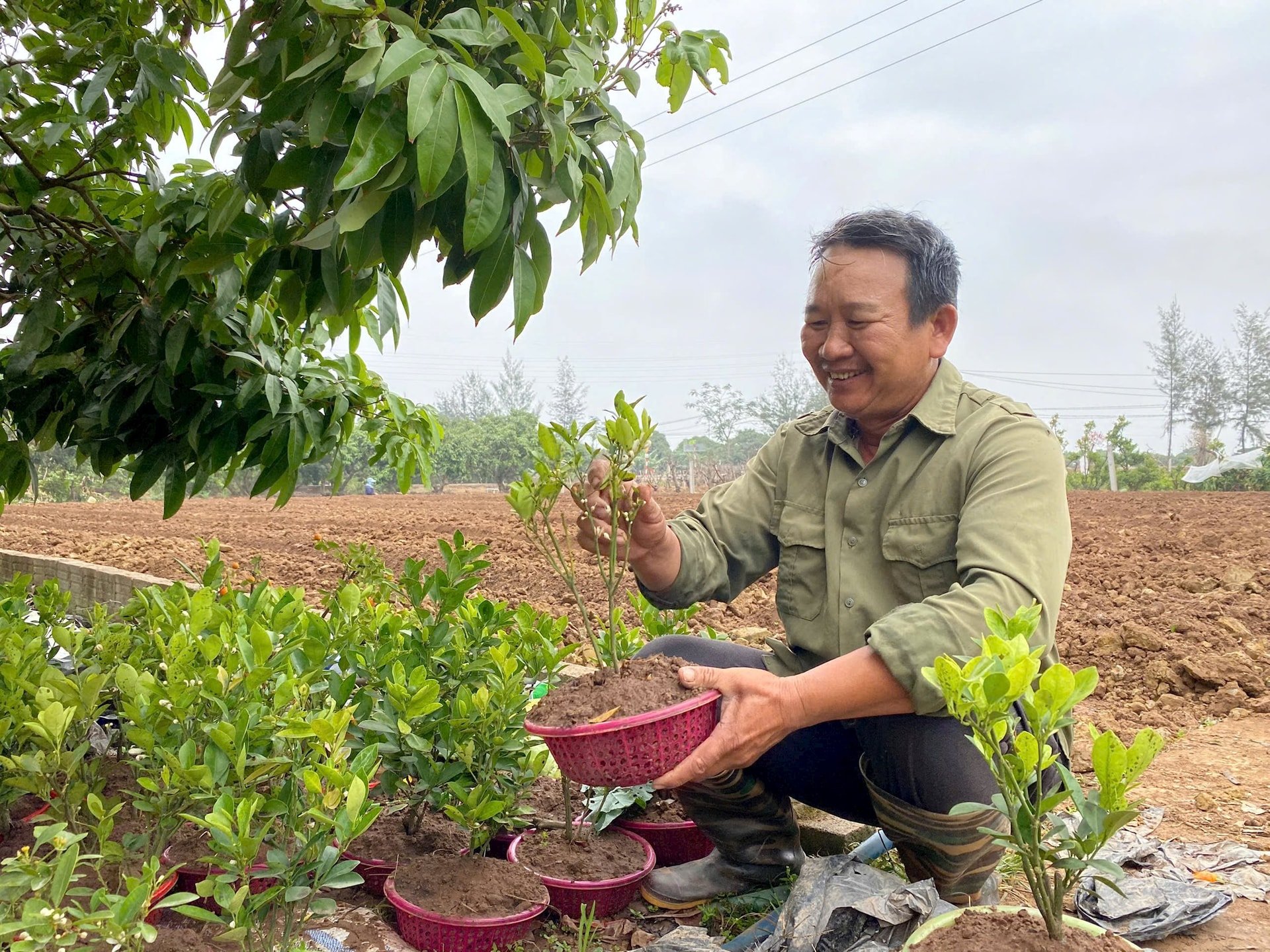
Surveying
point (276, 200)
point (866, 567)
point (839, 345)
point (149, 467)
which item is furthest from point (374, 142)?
point (149, 467)

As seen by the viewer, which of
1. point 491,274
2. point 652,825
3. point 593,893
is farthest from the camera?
point 652,825

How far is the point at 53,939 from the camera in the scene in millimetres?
1319

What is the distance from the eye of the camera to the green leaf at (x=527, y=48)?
4.12 feet

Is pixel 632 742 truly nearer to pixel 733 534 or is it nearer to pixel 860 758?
pixel 860 758

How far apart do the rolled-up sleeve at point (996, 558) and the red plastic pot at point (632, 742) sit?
34cm

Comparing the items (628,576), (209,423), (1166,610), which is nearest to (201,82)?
(209,423)

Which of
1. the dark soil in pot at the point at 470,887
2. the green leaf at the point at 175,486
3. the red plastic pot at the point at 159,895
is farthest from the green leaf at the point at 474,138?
the green leaf at the point at 175,486

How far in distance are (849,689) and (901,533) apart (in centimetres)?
49

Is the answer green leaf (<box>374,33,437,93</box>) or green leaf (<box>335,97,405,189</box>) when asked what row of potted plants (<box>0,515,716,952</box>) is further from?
green leaf (<box>374,33,437,93</box>)

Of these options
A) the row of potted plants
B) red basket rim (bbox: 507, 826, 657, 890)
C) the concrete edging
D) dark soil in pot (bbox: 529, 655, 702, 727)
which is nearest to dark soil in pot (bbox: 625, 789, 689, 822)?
red basket rim (bbox: 507, 826, 657, 890)

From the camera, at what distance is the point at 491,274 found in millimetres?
1399

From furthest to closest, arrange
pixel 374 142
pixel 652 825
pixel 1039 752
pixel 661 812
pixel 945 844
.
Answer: pixel 661 812 → pixel 652 825 → pixel 945 844 → pixel 374 142 → pixel 1039 752

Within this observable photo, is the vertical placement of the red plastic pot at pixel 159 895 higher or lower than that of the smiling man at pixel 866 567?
lower

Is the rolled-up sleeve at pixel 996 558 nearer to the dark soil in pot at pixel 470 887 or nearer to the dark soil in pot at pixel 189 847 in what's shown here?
the dark soil in pot at pixel 470 887
